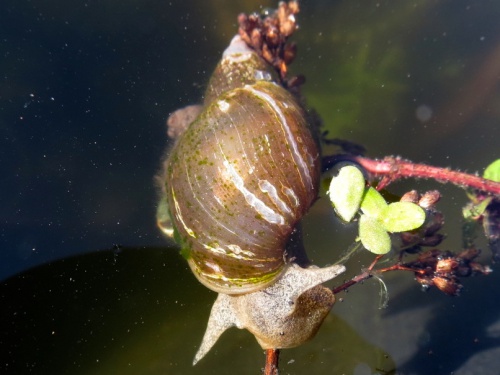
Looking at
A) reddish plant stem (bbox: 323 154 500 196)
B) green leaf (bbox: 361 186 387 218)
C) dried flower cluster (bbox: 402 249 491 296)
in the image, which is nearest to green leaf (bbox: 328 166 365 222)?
green leaf (bbox: 361 186 387 218)

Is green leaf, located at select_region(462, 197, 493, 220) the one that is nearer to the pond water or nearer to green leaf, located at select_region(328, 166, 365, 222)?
the pond water

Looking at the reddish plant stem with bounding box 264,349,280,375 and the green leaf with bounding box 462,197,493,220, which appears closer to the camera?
the reddish plant stem with bounding box 264,349,280,375

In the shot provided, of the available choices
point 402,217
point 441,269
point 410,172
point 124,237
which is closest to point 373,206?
point 402,217

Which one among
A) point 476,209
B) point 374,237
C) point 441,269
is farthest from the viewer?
point 476,209

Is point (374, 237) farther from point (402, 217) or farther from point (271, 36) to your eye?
point (271, 36)

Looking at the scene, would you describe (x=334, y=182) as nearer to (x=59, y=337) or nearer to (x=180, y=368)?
(x=180, y=368)

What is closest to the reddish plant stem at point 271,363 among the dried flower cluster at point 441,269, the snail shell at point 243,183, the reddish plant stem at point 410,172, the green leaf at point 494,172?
the snail shell at point 243,183

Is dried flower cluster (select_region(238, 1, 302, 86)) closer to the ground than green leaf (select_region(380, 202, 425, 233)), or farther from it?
farther from it
